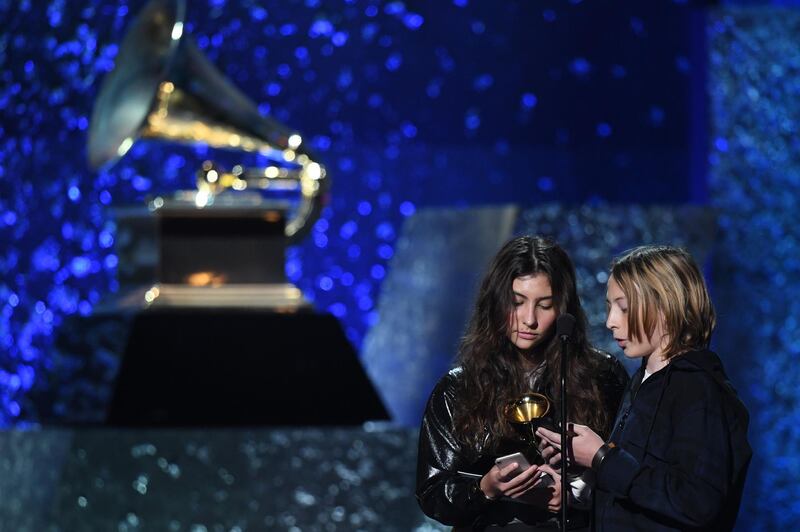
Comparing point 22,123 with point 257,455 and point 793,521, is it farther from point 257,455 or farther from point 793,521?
point 793,521

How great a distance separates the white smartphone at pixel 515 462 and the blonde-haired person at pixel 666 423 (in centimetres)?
3

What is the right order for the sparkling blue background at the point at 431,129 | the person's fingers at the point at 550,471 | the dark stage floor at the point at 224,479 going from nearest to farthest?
the person's fingers at the point at 550,471 < the dark stage floor at the point at 224,479 < the sparkling blue background at the point at 431,129

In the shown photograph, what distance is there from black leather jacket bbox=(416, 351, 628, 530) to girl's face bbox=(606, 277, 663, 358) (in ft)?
0.49

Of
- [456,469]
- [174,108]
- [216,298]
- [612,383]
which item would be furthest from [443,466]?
[174,108]

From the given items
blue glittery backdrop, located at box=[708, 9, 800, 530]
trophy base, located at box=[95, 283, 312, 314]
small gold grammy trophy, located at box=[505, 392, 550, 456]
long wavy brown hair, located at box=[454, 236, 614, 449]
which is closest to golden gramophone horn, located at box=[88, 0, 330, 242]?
trophy base, located at box=[95, 283, 312, 314]

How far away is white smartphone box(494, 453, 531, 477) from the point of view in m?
1.36

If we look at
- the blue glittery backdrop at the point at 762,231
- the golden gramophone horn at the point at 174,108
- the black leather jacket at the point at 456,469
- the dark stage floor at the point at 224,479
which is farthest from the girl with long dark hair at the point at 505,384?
→ the blue glittery backdrop at the point at 762,231

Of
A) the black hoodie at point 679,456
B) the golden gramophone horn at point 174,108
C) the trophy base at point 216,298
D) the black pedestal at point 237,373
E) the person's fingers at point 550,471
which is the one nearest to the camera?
the black hoodie at point 679,456

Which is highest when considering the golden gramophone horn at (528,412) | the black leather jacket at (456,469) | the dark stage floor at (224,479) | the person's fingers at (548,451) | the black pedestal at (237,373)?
the golden gramophone horn at (528,412)

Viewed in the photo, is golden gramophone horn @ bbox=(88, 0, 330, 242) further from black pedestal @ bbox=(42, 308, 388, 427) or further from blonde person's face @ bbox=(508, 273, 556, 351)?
blonde person's face @ bbox=(508, 273, 556, 351)

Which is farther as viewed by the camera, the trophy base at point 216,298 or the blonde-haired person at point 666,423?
the trophy base at point 216,298

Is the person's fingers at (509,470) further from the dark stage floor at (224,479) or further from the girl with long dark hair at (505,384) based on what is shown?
the dark stage floor at (224,479)

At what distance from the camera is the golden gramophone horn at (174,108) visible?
3.39m

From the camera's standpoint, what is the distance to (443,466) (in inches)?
58.6
